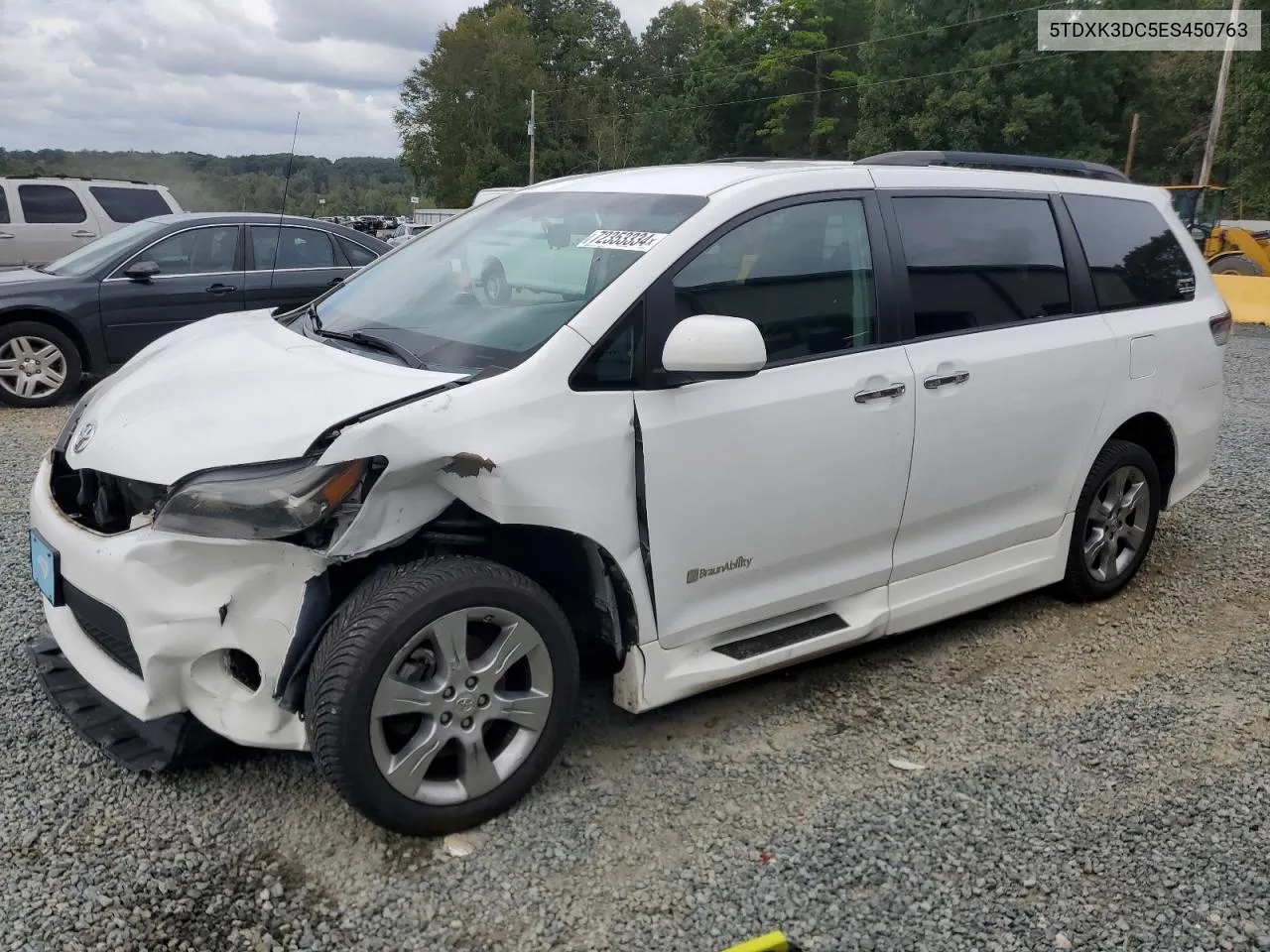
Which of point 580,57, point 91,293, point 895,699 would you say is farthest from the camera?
point 580,57

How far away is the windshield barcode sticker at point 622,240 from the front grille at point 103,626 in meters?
1.72

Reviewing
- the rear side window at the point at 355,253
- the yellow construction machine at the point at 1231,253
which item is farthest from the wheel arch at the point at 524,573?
the yellow construction machine at the point at 1231,253

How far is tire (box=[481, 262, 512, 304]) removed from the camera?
10.8 feet

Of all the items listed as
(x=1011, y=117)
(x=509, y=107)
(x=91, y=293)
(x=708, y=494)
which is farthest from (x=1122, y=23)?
(x=708, y=494)

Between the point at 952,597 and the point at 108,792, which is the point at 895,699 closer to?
the point at 952,597

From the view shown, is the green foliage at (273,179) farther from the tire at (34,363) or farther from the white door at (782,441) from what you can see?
the white door at (782,441)

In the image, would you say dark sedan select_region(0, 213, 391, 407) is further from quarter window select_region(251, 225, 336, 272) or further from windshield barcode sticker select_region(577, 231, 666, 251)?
windshield barcode sticker select_region(577, 231, 666, 251)

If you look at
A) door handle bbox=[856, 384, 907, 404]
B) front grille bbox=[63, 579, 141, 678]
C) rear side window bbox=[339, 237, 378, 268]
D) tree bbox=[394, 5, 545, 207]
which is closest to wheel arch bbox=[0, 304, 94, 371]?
rear side window bbox=[339, 237, 378, 268]

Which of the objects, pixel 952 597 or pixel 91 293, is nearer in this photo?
pixel 952 597

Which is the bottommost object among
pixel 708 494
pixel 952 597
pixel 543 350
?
pixel 952 597

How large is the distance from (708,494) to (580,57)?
265 ft

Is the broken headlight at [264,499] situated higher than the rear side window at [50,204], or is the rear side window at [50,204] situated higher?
the rear side window at [50,204]

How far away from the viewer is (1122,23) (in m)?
41.1

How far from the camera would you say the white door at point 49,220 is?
12383 millimetres
